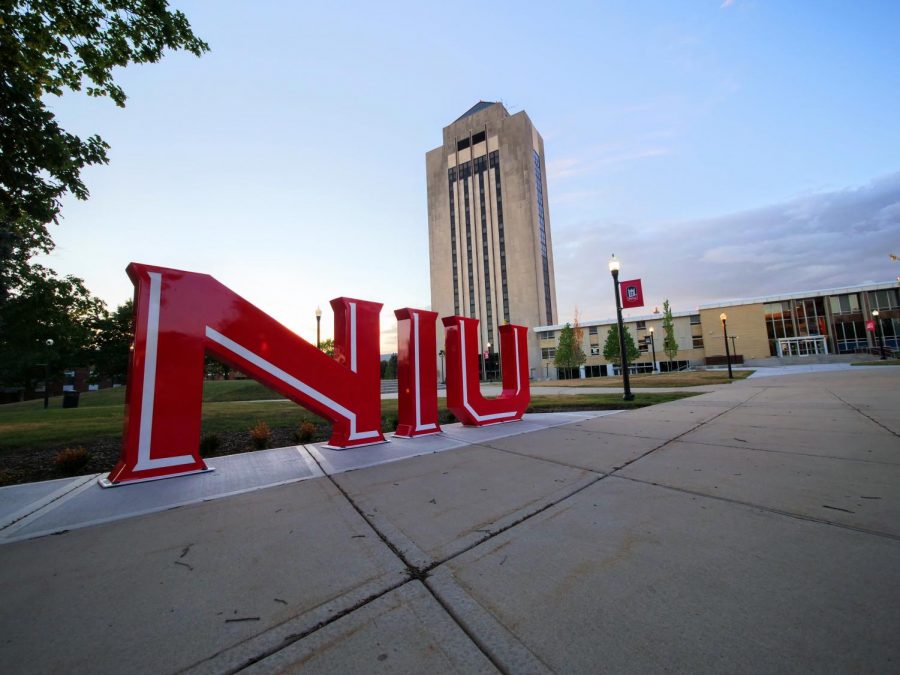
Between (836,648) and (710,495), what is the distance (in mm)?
1882

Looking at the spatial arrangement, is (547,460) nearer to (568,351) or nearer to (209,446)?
(209,446)

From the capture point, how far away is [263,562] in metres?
2.19

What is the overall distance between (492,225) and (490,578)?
240 feet

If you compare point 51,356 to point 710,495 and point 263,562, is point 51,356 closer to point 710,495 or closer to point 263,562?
point 263,562

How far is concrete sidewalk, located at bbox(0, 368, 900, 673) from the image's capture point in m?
1.38

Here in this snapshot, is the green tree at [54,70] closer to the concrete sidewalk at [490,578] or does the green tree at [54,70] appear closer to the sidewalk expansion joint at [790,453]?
the concrete sidewalk at [490,578]

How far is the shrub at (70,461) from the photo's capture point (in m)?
4.79

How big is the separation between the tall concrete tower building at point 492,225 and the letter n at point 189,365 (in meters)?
58.3

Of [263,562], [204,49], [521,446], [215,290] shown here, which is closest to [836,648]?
[263,562]

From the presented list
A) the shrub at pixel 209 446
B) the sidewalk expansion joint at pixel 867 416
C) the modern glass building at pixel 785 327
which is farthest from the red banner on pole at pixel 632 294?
the modern glass building at pixel 785 327

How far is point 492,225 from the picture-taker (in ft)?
232

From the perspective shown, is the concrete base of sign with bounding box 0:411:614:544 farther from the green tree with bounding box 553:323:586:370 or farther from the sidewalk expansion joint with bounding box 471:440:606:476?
the green tree with bounding box 553:323:586:370

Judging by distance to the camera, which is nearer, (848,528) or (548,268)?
(848,528)

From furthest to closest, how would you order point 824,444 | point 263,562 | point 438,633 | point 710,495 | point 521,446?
point 521,446
point 824,444
point 710,495
point 263,562
point 438,633
